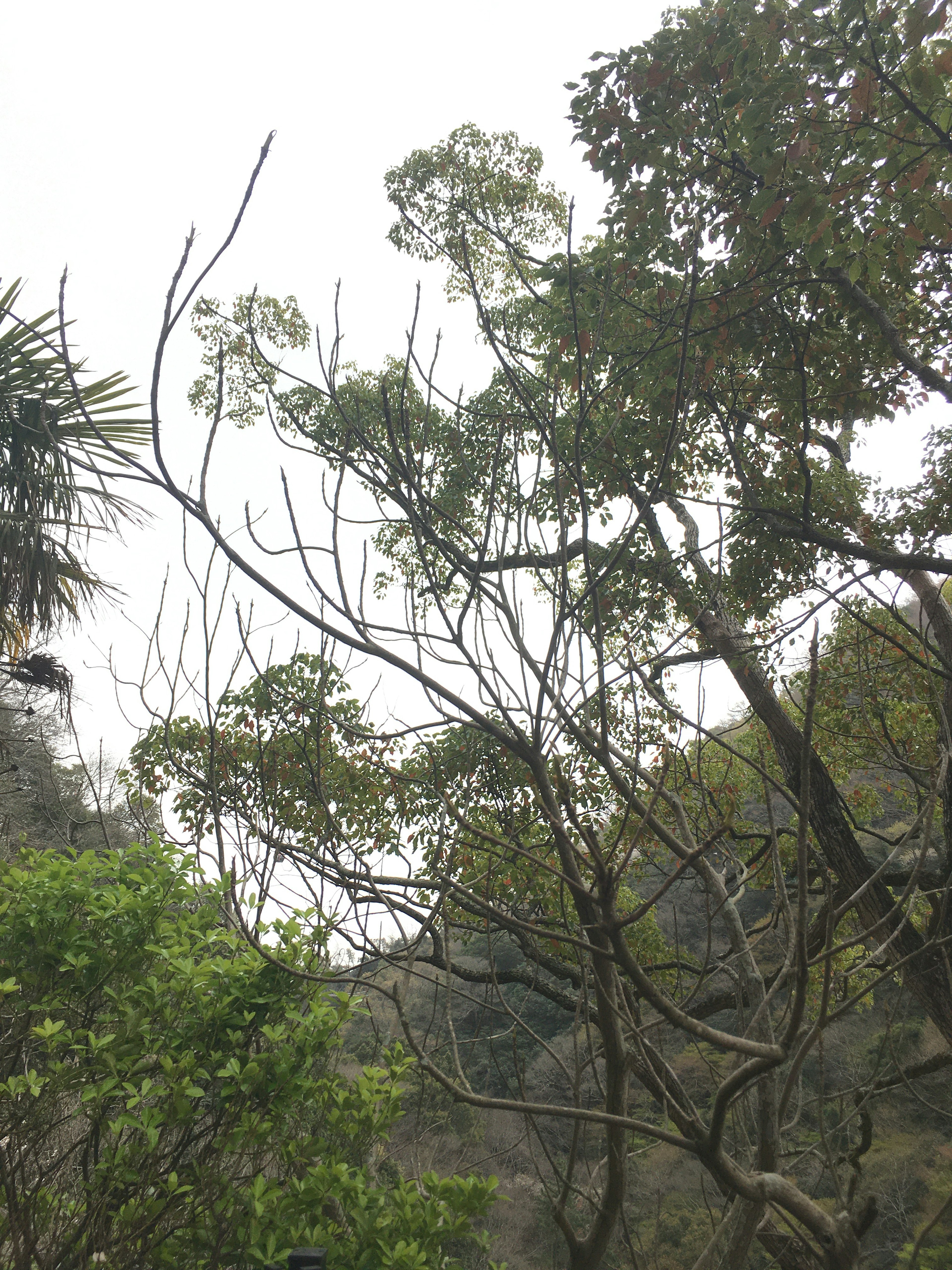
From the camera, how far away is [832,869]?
5055 millimetres

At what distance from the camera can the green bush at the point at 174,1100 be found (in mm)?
1800

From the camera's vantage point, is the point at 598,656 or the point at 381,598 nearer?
the point at 598,656

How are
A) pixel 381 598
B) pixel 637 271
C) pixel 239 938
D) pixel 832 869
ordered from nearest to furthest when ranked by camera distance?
pixel 239 938 → pixel 637 271 → pixel 832 869 → pixel 381 598

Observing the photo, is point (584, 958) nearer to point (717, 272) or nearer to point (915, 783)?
point (915, 783)

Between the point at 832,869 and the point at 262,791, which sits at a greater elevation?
the point at 262,791

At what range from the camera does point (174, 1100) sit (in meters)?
1.82

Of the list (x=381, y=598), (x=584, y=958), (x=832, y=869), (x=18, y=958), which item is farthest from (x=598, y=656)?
(x=381, y=598)

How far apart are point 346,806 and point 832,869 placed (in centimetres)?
355

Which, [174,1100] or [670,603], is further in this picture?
[670,603]

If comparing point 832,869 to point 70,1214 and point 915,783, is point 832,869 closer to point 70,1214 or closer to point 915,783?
point 915,783

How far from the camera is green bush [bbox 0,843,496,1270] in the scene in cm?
180

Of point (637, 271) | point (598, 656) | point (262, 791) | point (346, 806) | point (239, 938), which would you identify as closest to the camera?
point (598, 656)

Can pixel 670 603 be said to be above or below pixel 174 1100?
above

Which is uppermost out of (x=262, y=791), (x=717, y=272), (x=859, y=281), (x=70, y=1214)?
(x=717, y=272)
